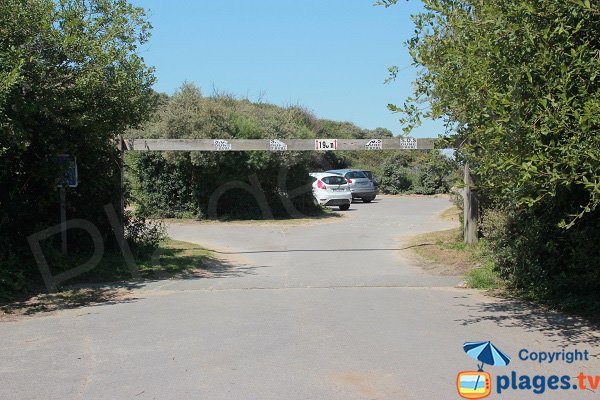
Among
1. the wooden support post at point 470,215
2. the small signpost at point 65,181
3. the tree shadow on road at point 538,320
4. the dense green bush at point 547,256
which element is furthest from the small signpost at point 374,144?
the small signpost at point 65,181

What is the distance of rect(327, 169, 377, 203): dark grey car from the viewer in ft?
110

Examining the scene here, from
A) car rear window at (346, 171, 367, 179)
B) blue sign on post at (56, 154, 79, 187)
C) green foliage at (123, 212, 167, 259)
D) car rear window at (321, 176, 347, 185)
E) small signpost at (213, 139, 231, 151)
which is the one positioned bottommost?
green foliage at (123, 212, 167, 259)

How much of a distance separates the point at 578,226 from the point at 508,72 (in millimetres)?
3491

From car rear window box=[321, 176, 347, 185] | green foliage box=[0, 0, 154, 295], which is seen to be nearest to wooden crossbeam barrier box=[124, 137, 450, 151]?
green foliage box=[0, 0, 154, 295]

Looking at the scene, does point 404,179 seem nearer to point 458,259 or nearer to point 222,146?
point 222,146

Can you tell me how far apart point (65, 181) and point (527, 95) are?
324 inches

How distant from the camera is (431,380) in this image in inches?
224

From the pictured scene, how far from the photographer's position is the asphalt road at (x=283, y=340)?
5.61 metres

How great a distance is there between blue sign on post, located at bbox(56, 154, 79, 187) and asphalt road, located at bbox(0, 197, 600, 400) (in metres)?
2.45

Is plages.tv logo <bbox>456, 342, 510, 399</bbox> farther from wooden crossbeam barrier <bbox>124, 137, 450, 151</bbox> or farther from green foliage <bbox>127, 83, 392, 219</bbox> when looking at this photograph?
green foliage <bbox>127, 83, 392, 219</bbox>

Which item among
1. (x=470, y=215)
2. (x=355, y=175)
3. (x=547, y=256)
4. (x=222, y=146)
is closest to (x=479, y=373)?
(x=547, y=256)

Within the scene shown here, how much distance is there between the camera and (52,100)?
32.4 feet

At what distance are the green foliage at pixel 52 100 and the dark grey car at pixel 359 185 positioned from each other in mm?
22347

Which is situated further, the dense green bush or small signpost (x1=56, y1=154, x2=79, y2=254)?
small signpost (x1=56, y1=154, x2=79, y2=254)
